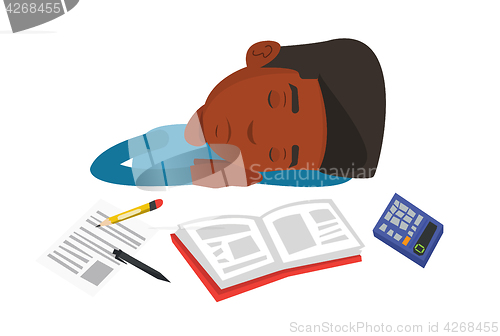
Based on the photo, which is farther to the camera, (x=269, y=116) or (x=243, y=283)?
(x=269, y=116)

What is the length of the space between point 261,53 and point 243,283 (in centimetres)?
112

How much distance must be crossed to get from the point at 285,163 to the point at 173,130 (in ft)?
2.36

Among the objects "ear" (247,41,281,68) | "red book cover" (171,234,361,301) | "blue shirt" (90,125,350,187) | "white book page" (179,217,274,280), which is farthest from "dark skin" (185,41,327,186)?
"red book cover" (171,234,361,301)

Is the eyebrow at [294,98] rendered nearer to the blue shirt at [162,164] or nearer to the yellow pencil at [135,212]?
the blue shirt at [162,164]

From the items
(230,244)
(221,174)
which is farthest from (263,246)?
(221,174)

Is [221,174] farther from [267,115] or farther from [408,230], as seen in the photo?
[408,230]

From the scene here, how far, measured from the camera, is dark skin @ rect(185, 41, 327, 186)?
220cm

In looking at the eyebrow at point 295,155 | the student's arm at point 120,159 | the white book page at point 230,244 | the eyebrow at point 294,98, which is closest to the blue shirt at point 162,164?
the student's arm at point 120,159

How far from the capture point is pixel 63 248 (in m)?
2.18

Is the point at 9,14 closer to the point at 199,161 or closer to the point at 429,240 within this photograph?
the point at 199,161

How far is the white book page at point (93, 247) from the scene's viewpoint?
6.83ft

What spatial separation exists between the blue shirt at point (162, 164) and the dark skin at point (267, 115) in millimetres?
193

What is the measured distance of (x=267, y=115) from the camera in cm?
221

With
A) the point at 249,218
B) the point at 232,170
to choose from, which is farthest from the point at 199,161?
the point at 249,218
